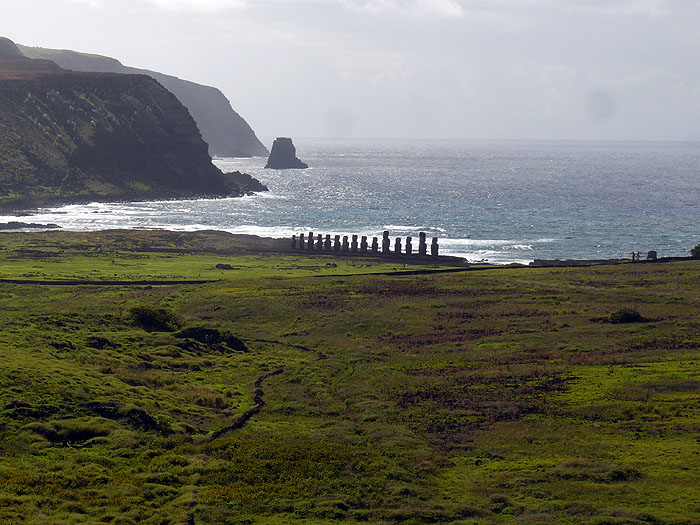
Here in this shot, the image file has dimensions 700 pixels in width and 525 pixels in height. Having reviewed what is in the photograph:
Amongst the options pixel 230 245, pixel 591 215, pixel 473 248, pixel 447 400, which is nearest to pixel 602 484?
pixel 447 400

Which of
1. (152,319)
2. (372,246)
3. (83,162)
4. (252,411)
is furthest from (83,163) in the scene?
(252,411)

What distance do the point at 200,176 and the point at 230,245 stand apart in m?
99.2

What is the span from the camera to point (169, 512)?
78.0ft

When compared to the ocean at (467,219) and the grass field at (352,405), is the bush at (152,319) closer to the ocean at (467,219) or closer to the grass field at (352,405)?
the grass field at (352,405)

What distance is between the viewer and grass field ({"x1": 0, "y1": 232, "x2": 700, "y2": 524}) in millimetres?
24359

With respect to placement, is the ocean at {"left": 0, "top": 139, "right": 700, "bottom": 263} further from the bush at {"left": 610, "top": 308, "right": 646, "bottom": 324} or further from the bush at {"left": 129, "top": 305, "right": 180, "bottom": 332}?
the bush at {"left": 129, "top": 305, "right": 180, "bottom": 332}

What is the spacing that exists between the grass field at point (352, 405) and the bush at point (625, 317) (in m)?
0.66

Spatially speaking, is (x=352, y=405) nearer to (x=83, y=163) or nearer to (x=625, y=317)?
(x=625, y=317)

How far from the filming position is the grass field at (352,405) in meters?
24.4

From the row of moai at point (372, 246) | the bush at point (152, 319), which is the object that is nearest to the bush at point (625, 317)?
the bush at point (152, 319)

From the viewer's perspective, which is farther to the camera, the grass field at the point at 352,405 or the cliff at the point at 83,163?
the cliff at the point at 83,163

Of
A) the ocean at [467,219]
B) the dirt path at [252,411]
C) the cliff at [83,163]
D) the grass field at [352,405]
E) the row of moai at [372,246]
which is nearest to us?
the grass field at [352,405]

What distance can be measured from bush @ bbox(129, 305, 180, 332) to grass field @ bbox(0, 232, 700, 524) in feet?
0.45

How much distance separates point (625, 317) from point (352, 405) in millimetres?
21063
